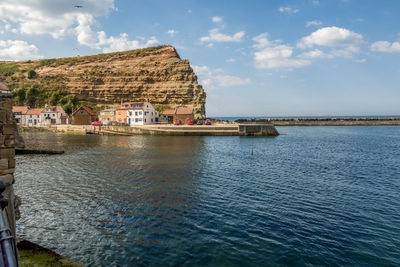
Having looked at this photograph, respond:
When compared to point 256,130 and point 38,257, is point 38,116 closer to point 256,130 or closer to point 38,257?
point 256,130

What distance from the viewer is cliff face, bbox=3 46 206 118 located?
376 feet

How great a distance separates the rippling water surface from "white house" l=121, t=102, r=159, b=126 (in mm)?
65061

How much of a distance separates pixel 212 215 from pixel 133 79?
116019mm

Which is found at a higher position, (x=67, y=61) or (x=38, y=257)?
(x=67, y=61)

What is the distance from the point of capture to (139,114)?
316ft

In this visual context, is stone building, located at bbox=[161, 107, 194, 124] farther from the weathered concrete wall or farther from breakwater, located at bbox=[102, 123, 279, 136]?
the weathered concrete wall

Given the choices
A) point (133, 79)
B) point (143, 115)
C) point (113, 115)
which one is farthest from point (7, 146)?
point (133, 79)

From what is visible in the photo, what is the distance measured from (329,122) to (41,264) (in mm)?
161354

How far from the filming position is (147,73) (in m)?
122

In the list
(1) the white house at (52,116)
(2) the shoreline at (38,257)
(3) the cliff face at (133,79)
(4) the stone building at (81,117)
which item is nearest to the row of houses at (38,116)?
(1) the white house at (52,116)

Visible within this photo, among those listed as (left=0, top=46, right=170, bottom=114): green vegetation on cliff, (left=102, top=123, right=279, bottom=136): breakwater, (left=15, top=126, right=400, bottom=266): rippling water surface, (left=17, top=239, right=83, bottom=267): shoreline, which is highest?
(left=0, top=46, right=170, bottom=114): green vegetation on cliff

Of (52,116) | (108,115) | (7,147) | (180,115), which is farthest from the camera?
(108,115)

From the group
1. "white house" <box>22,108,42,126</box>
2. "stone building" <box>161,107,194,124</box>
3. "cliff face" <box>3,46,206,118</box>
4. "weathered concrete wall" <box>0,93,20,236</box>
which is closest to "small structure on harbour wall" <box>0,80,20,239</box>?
"weathered concrete wall" <box>0,93,20,236</box>

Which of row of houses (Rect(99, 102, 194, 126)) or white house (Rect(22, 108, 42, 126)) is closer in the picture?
row of houses (Rect(99, 102, 194, 126))
